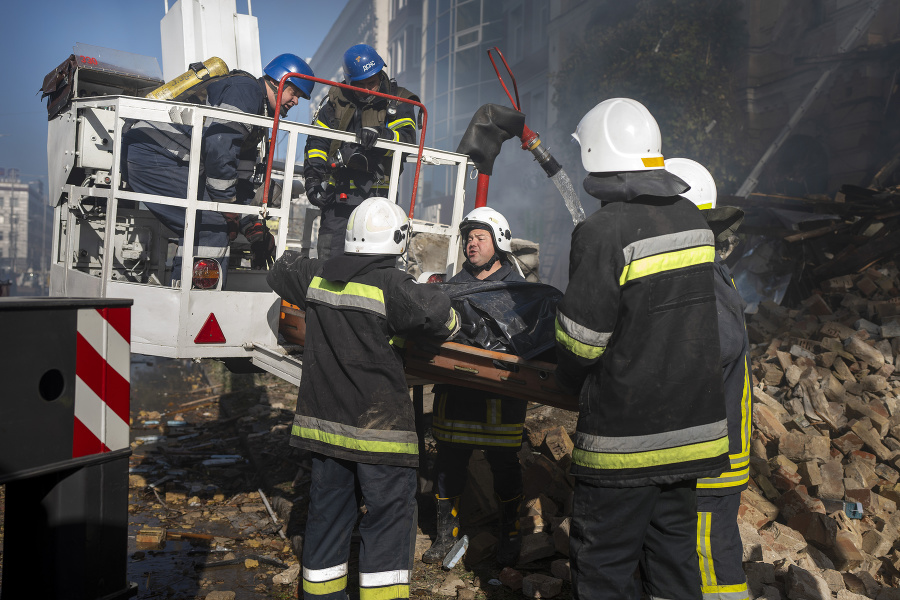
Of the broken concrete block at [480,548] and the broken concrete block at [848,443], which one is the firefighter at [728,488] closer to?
the broken concrete block at [480,548]

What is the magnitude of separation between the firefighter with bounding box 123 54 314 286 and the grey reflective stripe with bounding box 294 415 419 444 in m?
1.58

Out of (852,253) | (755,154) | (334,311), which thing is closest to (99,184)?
(334,311)

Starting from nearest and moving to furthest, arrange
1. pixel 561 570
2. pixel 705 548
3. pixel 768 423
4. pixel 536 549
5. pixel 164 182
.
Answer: pixel 705 548 → pixel 561 570 → pixel 536 549 → pixel 164 182 → pixel 768 423

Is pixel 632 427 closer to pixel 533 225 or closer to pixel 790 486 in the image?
pixel 790 486

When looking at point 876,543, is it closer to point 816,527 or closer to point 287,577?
point 816,527

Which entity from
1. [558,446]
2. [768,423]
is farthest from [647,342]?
[768,423]

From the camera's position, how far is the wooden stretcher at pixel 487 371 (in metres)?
2.61

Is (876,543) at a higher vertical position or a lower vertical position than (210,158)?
lower

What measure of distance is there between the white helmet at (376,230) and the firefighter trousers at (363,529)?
3.03 feet

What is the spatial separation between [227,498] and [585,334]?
3.65 metres

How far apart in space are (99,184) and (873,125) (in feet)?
33.0

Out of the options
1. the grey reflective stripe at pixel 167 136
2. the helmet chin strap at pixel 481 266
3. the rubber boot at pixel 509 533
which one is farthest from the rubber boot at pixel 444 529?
the grey reflective stripe at pixel 167 136

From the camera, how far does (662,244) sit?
204 cm

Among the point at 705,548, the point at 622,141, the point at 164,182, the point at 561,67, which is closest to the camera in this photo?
the point at 622,141
